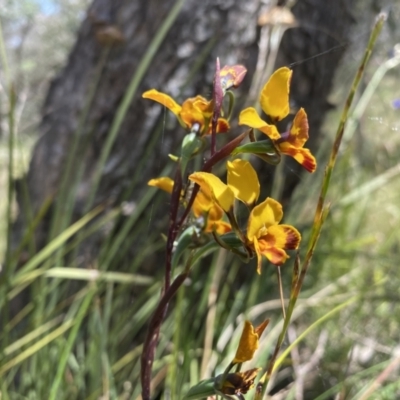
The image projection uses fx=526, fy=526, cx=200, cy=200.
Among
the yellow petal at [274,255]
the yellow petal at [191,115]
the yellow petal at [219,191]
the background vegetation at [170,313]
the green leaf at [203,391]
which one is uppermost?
the yellow petal at [191,115]

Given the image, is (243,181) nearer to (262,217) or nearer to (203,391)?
(262,217)

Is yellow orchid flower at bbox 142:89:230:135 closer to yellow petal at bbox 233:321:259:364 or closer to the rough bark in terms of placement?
yellow petal at bbox 233:321:259:364

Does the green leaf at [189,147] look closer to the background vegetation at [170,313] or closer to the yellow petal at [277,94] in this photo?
the yellow petal at [277,94]

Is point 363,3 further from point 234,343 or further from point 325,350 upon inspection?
point 234,343

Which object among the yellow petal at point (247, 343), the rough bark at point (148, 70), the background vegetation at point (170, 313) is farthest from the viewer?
the rough bark at point (148, 70)

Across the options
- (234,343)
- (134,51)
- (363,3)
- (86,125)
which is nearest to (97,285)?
(234,343)

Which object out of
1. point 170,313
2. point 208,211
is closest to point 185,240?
point 208,211

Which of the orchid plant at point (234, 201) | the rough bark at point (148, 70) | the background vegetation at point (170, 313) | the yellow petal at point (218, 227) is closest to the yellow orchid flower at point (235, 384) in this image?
the orchid plant at point (234, 201)

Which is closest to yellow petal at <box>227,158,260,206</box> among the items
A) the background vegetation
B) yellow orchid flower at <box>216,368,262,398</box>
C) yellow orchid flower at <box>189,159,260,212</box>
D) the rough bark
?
yellow orchid flower at <box>189,159,260,212</box>
